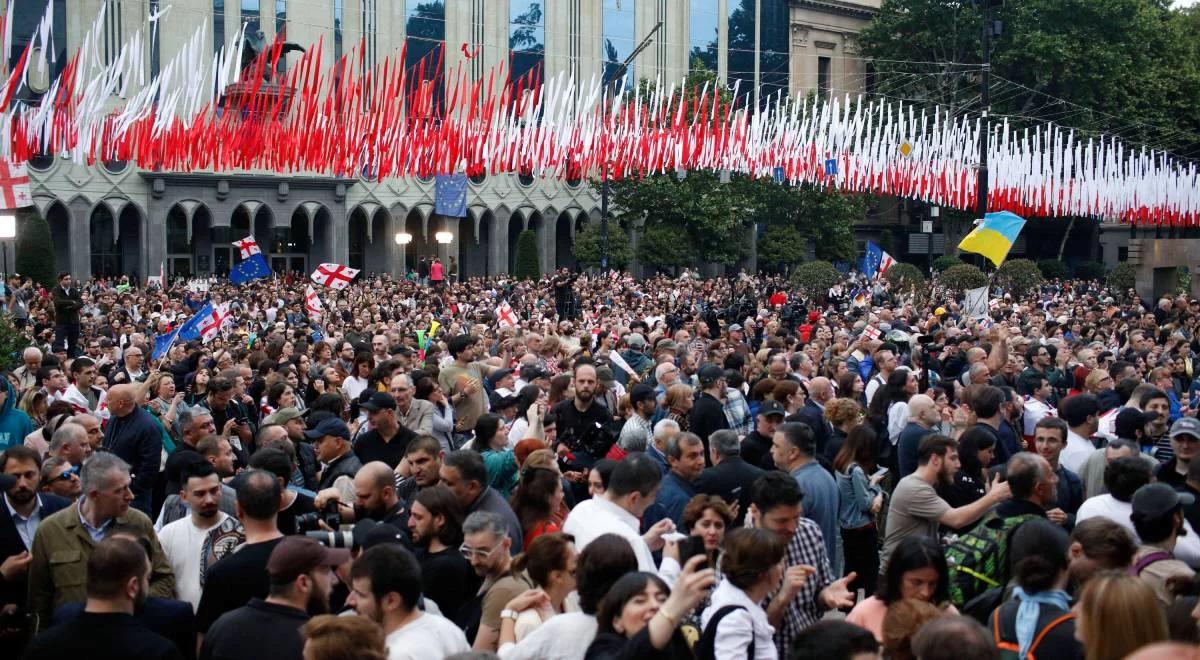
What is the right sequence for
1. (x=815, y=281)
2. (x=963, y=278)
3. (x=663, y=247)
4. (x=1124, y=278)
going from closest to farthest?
1. (x=963, y=278)
2. (x=815, y=281)
3. (x=1124, y=278)
4. (x=663, y=247)

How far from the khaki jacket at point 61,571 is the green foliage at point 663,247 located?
4449 centimetres

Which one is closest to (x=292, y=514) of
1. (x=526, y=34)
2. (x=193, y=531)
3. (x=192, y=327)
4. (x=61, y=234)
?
(x=193, y=531)

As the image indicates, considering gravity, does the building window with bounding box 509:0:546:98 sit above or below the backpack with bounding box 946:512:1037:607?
above

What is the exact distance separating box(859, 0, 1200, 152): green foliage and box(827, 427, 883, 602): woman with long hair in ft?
153

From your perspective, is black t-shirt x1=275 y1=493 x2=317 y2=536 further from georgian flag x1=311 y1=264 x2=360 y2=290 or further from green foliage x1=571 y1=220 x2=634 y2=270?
green foliage x1=571 y1=220 x2=634 y2=270

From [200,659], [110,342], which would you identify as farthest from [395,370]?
[110,342]

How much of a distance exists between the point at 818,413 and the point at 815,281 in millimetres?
22518

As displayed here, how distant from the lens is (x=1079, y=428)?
8836mm

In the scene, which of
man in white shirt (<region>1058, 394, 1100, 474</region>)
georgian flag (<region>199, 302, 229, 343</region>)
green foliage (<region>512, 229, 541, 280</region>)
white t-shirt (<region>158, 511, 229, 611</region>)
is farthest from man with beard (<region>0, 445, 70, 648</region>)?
green foliage (<region>512, 229, 541, 280</region>)

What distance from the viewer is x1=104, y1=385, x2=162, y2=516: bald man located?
8.70m

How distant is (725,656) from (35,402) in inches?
328

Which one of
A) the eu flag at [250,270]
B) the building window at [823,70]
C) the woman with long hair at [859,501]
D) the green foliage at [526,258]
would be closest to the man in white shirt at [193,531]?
the woman with long hair at [859,501]

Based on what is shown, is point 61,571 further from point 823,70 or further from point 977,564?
point 823,70

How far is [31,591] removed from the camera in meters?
6.00
